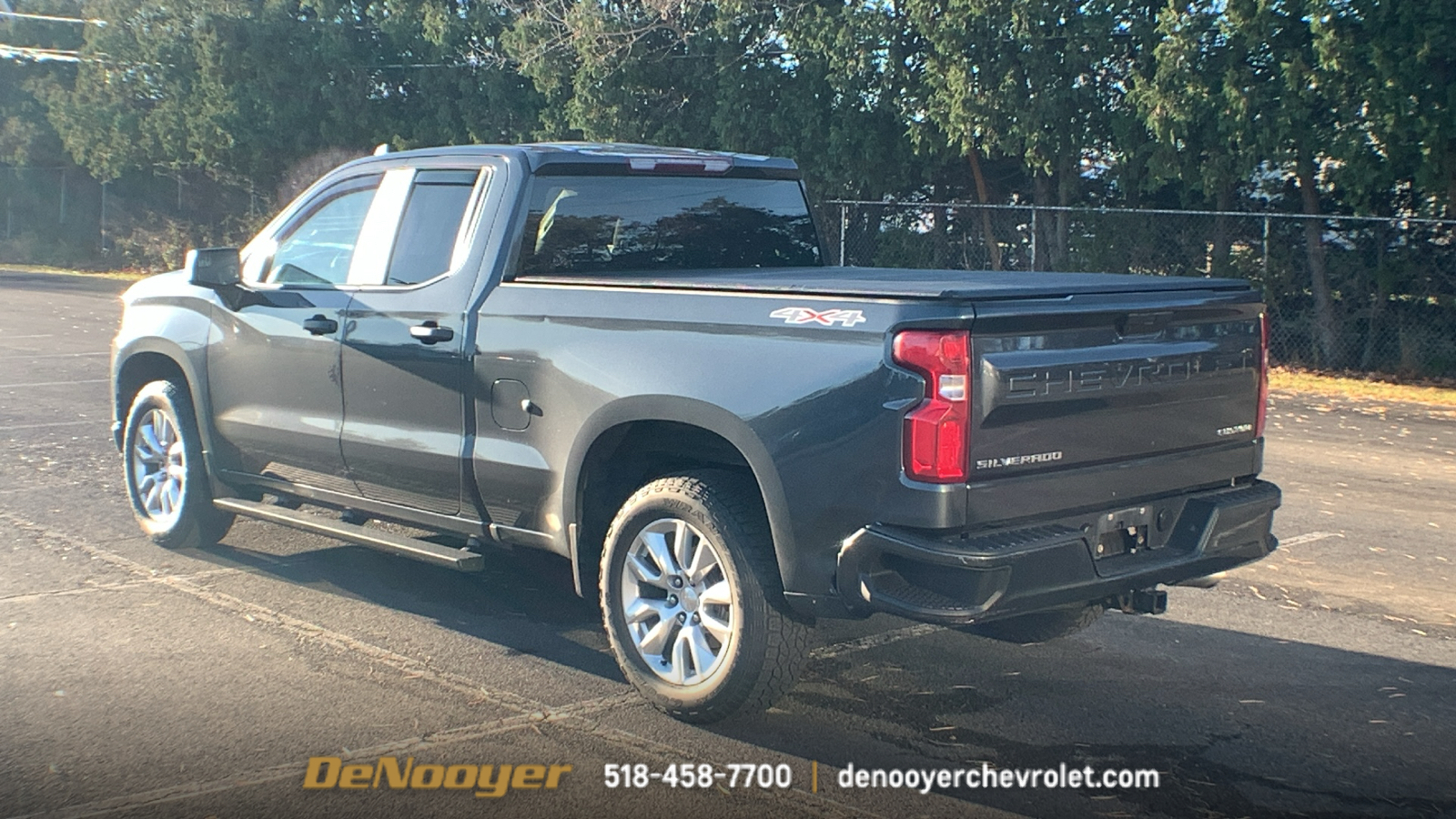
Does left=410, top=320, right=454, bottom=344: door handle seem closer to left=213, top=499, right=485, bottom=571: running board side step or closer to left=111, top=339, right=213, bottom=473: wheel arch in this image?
left=213, top=499, right=485, bottom=571: running board side step

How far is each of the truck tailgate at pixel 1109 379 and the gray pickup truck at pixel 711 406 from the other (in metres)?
0.01

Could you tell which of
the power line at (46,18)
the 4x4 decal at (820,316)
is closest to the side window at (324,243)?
the 4x4 decal at (820,316)

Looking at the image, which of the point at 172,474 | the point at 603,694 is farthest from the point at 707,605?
the point at 172,474

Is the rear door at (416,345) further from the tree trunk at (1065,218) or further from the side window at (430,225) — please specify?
the tree trunk at (1065,218)

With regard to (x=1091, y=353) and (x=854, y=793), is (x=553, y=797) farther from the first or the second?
(x=1091, y=353)

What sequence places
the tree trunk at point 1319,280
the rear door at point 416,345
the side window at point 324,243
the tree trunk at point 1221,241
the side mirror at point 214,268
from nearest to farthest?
1. the rear door at point 416,345
2. the side window at point 324,243
3. the side mirror at point 214,268
4. the tree trunk at point 1319,280
5. the tree trunk at point 1221,241

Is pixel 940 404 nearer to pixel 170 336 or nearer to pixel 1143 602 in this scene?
pixel 1143 602

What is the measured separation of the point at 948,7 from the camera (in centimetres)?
1845

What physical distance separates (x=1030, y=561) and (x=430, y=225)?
3024 millimetres

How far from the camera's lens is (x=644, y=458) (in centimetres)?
554

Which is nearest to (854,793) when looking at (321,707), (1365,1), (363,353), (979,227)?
(321,707)

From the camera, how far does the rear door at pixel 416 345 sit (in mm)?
5816

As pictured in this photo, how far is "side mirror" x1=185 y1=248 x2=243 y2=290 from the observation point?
6781mm

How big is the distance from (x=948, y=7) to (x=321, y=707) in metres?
15.2
